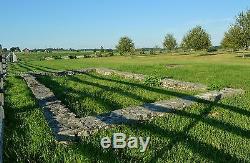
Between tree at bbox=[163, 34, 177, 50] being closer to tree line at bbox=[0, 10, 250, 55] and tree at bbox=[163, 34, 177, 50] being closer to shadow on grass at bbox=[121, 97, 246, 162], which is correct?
tree line at bbox=[0, 10, 250, 55]

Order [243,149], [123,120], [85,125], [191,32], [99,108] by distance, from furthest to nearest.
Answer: [191,32]
[99,108]
[123,120]
[85,125]
[243,149]

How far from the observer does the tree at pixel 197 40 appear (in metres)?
75.9

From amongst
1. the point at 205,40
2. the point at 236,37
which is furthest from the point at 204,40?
the point at 236,37

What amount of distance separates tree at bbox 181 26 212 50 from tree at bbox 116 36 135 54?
979 inches

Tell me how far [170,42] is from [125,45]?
18.5 metres

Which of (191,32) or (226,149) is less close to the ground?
(191,32)

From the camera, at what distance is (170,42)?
108500 millimetres

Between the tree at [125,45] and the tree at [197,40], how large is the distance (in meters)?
24.9

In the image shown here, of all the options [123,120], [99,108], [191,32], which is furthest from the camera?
[191,32]

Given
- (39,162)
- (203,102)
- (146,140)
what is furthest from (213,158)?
(203,102)

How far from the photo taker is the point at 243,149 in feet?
22.0

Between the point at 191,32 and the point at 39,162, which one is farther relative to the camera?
the point at 191,32

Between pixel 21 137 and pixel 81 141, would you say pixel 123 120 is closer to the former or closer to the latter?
pixel 81 141

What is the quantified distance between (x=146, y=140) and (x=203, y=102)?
Answer: 505 centimetres
